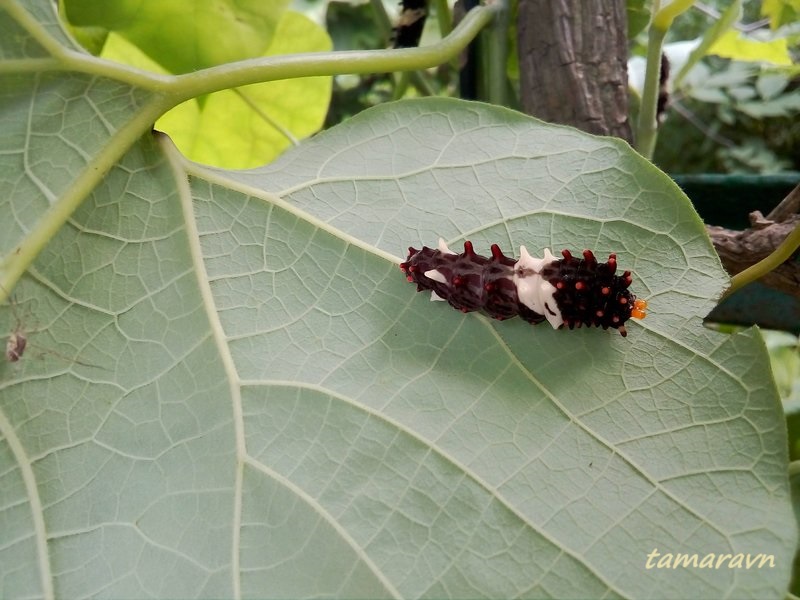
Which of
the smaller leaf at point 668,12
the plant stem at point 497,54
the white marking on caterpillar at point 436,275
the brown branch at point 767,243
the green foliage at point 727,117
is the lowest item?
the green foliage at point 727,117

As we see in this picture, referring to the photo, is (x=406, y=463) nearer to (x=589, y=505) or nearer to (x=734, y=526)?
(x=589, y=505)

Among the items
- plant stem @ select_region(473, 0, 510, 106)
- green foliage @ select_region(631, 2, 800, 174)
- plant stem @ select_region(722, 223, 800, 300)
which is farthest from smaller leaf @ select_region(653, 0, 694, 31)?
green foliage @ select_region(631, 2, 800, 174)

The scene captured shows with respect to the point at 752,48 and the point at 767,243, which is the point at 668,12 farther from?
the point at 752,48

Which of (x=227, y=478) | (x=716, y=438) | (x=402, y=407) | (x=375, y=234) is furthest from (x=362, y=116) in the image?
(x=716, y=438)

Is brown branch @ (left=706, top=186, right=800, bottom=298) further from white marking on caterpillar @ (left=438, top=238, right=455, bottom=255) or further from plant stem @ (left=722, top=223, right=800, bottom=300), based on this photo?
white marking on caterpillar @ (left=438, top=238, right=455, bottom=255)

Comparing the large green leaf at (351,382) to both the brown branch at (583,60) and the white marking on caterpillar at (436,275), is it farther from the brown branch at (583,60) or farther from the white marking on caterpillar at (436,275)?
the brown branch at (583,60)

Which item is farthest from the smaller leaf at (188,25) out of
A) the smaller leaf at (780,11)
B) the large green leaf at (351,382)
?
the smaller leaf at (780,11)
